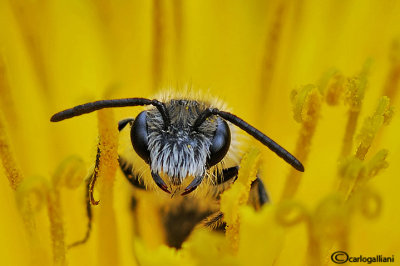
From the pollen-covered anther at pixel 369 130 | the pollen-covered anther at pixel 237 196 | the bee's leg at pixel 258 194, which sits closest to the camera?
the pollen-covered anther at pixel 237 196

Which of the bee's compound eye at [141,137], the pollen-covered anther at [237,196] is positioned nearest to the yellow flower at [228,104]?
the pollen-covered anther at [237,196]

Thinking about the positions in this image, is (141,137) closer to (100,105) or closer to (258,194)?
(100,105)

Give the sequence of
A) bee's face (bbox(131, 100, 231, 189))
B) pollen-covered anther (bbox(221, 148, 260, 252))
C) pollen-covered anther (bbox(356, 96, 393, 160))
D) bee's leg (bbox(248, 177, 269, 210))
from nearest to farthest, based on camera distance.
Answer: bee's face (bbox(131, 100, 231, 189)), pollen-covered anther (bbox(221, 148, 260, 252)), pollen-covered anther (bbox(356, 96, 393, 160)), bee's leg (bbox(248, 177, 269, 210))

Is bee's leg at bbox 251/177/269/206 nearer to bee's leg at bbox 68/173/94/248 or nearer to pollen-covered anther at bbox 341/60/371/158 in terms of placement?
pollen-covered anther at bbox 341/60/371/158

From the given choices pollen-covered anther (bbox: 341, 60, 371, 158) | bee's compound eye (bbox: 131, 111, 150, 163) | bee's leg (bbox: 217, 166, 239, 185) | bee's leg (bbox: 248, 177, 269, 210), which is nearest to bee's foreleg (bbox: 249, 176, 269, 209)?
bee's leg (bbox: 248, 177, 269, 210)

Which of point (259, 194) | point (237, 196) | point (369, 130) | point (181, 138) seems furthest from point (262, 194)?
point (181, 138)

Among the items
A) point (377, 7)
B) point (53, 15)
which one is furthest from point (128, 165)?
point (377, 7)

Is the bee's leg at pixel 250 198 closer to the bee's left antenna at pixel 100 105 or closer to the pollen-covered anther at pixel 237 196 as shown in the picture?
the pollen-covered anther at pixel 237 196

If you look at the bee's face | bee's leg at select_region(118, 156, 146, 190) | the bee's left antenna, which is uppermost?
the bee's left antenna
